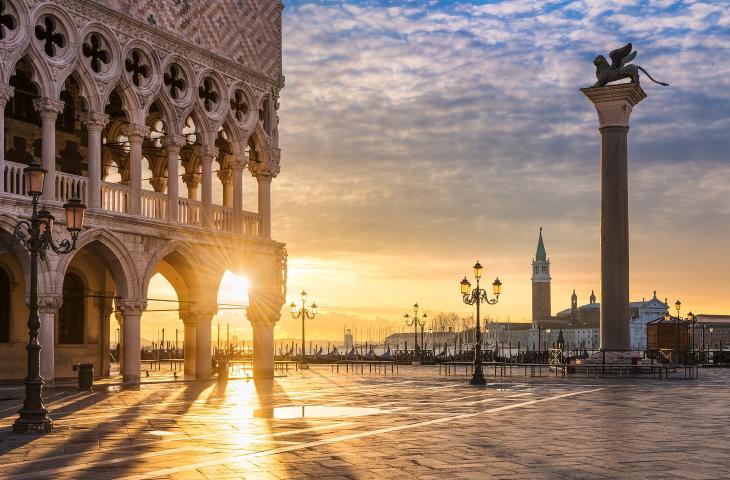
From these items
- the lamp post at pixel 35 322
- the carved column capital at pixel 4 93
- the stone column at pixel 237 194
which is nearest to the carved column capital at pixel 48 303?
the carved column capital at pixel 4 93

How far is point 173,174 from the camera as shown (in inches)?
1212

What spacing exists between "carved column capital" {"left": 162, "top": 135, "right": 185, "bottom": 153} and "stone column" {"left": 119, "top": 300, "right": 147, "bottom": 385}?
5.20 meters

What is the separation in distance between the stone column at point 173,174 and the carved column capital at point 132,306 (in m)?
2.94

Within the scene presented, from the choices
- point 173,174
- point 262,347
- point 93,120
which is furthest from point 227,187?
point 93,120

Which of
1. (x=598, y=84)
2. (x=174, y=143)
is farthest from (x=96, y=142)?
(x=598, y=84)

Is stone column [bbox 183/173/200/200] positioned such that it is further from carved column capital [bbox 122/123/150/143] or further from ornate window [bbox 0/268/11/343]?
ornate window [bbox 0/268/11/343]

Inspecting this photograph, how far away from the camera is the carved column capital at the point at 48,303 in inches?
1016

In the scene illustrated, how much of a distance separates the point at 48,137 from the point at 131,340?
6.53 metres

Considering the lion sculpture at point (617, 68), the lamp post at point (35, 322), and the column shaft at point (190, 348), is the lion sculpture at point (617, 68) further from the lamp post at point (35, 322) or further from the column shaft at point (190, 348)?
the lamp post at point (35, 322)

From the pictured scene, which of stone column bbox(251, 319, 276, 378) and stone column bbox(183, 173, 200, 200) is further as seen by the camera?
stone column bbox(183, 173, 200, 200)

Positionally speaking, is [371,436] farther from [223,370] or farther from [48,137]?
[223,370]

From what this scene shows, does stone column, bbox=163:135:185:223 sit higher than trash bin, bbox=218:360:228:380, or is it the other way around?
stone column, bbox=163:135:185:223

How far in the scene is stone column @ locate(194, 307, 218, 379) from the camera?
105 feet

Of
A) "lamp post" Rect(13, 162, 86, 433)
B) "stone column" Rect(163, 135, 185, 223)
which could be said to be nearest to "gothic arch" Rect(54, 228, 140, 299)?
"stone column" Rect(163, 135, 185, 223)
